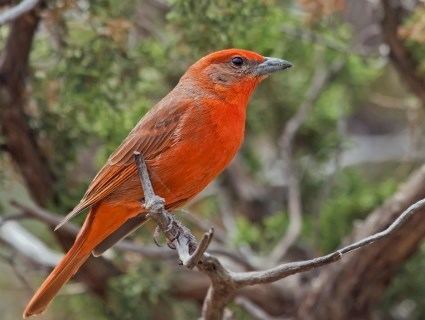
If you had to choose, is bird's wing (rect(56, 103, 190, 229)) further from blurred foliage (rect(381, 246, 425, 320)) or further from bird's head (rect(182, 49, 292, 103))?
blurred foliage (rect(381, 246, 425, 320))

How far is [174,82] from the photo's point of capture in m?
6.30

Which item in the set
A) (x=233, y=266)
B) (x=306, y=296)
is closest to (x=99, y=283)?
(x=233, y=266)

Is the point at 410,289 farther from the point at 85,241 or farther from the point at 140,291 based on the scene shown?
the point at 85,241

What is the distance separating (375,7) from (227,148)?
6.06ft

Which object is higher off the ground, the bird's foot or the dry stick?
the bird's foot

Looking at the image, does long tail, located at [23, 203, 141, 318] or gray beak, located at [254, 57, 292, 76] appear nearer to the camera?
long tail, located at [23, 203, 141, 318]

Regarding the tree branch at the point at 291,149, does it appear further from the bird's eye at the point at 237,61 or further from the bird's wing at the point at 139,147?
the bird's wing at the point at 139,147

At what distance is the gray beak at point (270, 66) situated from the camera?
4.57 meters

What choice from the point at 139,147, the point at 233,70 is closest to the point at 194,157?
the point at 139,147

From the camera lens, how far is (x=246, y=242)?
5969 millimetres

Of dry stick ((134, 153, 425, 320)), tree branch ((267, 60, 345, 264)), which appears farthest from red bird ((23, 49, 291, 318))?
tree branch ((267, 60, 345, 264))

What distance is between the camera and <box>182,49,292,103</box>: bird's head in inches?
179

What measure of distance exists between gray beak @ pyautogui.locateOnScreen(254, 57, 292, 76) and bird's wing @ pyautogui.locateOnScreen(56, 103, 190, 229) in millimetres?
456

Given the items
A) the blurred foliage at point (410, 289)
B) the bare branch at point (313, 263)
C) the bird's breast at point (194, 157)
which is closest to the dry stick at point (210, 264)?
the bare branch at point (313, 263)
